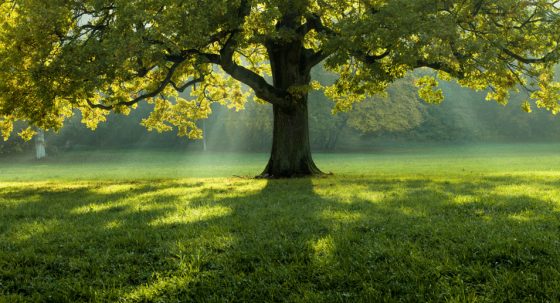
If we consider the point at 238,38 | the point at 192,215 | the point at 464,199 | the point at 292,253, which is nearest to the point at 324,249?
the point at 292,253

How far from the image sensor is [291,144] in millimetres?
22359

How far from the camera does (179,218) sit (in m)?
10.2

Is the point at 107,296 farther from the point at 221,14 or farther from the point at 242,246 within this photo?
the point at 221,14

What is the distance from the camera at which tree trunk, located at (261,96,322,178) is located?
22344mm

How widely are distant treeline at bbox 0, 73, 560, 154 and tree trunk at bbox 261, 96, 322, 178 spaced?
41.5 metres

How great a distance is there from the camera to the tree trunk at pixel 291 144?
73.3 feet

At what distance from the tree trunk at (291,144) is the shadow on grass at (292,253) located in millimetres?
10630

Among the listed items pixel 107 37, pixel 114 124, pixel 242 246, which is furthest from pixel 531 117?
pixel 242 246

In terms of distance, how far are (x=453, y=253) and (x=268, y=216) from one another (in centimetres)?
460

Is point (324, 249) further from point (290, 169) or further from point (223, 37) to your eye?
point (290, 169)

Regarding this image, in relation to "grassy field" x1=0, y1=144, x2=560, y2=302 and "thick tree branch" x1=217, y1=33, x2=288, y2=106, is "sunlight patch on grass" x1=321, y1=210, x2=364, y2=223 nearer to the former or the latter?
"grassy field" x1=0, y1=144, x2=560, y2=302

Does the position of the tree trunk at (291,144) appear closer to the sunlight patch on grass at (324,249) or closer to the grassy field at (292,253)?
the grassy field at (292,253)

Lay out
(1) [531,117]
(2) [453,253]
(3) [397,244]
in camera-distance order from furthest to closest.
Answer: (1) [531,117] < (3) [397,244] < (2) [453,253]

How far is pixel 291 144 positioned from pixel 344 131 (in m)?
53.4
